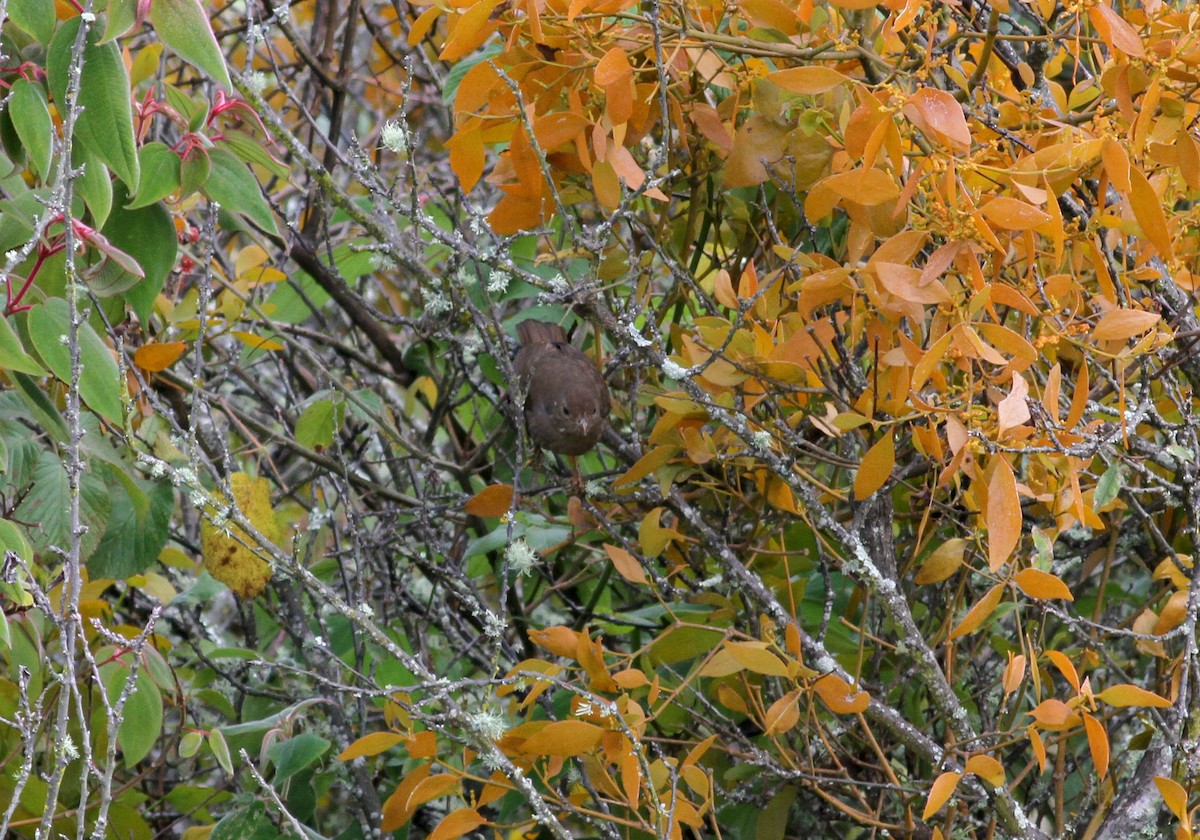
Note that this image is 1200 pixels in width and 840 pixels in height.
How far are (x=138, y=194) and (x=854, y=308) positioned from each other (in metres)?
1.04

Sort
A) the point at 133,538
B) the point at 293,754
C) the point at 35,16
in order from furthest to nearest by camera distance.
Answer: the point at 133,538
the point at 293,754
the point at 35,16

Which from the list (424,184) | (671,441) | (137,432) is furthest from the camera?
(424,184)

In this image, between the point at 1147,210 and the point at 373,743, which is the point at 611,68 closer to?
the point at 1147,210

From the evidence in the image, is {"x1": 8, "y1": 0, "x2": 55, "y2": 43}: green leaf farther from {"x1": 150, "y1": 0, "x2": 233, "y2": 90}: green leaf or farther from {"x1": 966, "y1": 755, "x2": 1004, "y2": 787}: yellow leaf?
{"x1": 966, "y1": 755, "x2": 1004, "y2": 787}: yellow leaf

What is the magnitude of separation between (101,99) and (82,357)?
1.11ft

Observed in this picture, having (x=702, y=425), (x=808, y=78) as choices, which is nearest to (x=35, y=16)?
(x=808, y=78)

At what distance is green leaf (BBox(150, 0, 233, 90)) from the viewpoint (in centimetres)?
145

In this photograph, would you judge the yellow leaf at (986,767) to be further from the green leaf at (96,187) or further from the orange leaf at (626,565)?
the green leaf at (96,187)

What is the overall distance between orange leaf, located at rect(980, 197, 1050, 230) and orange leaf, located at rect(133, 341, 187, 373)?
1.46 meters

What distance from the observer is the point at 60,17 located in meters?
1.96

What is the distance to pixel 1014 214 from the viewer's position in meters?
1.44

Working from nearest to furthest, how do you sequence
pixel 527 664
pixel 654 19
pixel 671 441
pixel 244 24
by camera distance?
pixel 654 19 → pixel 527 664 → pixel 671 441 → pixel 244 24

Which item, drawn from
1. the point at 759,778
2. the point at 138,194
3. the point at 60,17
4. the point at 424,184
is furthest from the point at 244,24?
the point at 759,778

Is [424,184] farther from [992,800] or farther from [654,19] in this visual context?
[992,800]
